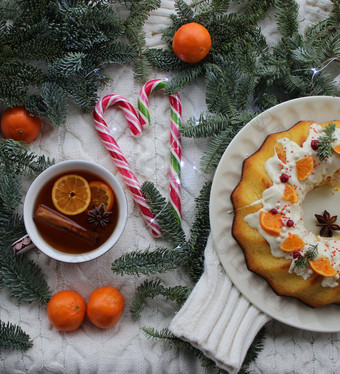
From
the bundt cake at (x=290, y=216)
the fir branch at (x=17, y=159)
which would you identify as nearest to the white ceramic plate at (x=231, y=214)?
the bundt cake at (x=290, y=216)

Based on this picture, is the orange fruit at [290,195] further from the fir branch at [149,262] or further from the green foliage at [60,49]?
the green foliage at [60,49]

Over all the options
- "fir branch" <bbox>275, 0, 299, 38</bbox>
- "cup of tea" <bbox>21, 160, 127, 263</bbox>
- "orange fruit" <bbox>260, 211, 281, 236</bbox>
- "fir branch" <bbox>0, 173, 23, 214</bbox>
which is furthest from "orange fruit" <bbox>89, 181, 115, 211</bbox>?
"fir branch" <bbox>275, 0, 299, 38</bbox>

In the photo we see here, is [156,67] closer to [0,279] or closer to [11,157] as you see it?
[11,157]

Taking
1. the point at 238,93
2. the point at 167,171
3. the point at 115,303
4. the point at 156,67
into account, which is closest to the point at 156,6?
the point at 156,67

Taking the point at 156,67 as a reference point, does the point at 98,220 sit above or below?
below

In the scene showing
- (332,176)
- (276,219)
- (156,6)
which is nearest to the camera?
(276,219)

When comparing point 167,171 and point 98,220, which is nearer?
point 98,220

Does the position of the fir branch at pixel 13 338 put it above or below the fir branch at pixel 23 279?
below
